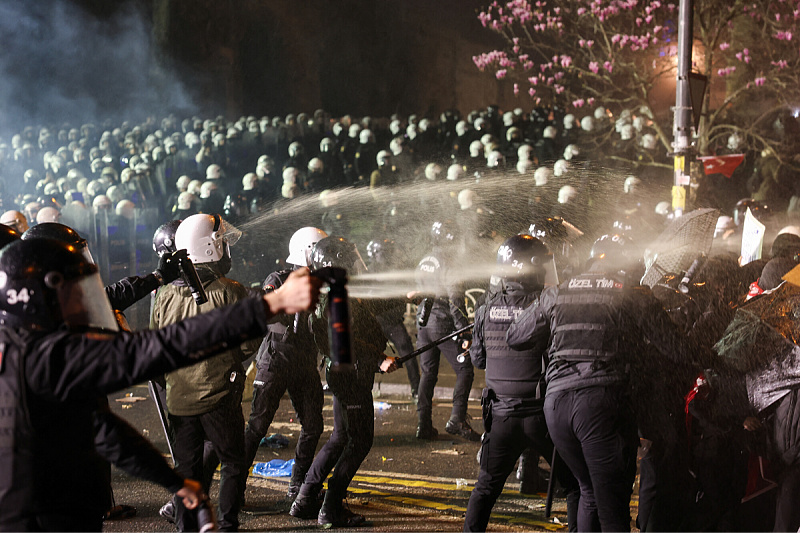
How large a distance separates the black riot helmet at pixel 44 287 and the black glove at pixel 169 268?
1.95m

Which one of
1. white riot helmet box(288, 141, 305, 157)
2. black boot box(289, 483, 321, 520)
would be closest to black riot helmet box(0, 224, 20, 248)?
black boot box(289, 483, 321, 520)

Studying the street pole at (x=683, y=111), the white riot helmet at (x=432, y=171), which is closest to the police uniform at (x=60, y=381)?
the street pole at (x=683, y=111)

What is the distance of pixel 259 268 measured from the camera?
13023 millimetres

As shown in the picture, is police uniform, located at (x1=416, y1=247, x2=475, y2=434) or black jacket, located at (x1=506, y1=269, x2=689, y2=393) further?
police uniform, located at (x1=416, y1=247, x2=475, y2=434)

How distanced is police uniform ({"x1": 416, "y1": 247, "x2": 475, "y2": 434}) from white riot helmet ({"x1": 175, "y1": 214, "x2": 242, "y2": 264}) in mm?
2654

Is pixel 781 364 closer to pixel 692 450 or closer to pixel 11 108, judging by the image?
pixel 692 450

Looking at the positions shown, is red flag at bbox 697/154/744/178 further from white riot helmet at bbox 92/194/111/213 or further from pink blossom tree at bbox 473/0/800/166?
white riot helmet at bbox 92/194/111/213

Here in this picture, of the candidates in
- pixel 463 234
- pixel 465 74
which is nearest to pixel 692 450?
pixel 463 234

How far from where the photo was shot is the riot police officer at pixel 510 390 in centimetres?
402

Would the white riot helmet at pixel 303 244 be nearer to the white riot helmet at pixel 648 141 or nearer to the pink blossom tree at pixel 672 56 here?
the pink blossom tree at pixel 672 56

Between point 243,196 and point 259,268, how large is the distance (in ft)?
4.32

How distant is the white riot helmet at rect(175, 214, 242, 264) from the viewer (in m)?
4.57

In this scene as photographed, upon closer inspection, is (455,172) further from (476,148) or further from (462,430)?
(462,430)

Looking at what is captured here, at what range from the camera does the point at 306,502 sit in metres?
4.94
